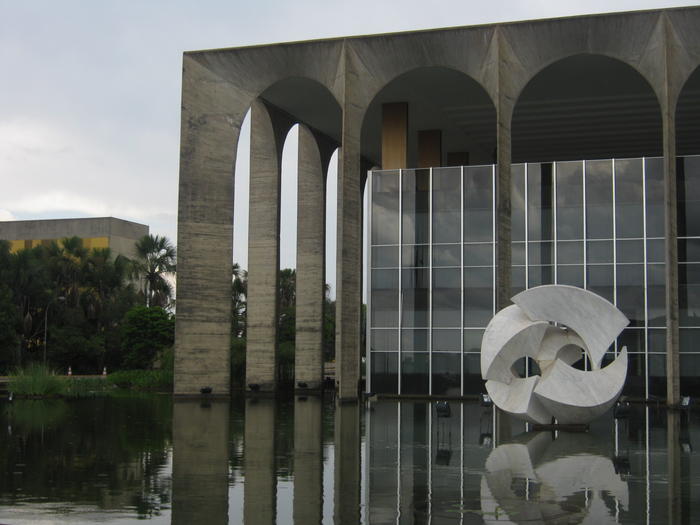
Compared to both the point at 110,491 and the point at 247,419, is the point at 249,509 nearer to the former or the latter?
the point at 110,491

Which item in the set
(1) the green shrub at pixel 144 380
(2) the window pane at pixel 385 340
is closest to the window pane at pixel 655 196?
(2) the window pane at pixel 385 340

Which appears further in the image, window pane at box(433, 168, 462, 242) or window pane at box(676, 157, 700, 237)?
window pane at box(433, 168, 462, 242)

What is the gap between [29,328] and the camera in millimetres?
57719

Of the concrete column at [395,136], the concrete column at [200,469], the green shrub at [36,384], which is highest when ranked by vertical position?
the concrete column at [395,136]

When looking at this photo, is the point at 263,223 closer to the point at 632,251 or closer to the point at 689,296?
the point at 632,251

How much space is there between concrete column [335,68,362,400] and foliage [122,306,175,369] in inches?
899

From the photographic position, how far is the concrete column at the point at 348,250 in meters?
33.6

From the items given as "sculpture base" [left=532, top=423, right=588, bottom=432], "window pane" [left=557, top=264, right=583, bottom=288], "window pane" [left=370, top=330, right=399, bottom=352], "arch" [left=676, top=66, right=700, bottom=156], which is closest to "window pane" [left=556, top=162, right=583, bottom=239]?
"window pane" [left=557, top=264, right=583, bottom=288]

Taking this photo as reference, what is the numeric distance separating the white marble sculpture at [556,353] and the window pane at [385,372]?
41.5 ft

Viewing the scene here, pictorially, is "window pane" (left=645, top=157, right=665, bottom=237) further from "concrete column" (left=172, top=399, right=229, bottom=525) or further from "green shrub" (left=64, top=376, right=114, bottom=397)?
"green shrub" (left=64, top=376, right=114, bottom=397)

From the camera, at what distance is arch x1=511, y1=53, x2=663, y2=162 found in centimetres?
3575

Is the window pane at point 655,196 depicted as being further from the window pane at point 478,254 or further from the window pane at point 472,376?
the window pane at point 472,376

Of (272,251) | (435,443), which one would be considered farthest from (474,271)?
(435,443)

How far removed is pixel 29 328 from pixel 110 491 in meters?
48.3
